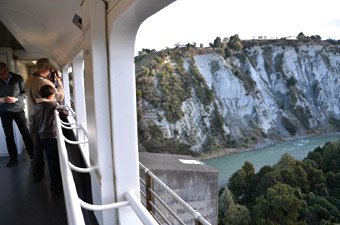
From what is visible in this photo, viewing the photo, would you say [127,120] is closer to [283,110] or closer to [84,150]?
[84,150]

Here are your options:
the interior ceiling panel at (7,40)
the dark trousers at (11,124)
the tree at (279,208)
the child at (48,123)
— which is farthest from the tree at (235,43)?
the child at (48,123)

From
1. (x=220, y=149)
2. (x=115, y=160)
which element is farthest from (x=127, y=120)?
(x=220, y=149)

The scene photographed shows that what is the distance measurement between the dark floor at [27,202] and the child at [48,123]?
23cm

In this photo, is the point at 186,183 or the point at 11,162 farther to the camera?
the point at 186,183

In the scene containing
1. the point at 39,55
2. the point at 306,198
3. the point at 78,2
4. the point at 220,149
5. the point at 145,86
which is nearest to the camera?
the point at 78,2

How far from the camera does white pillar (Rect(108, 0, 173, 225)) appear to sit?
4.19 feet

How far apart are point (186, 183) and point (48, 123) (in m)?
3.42

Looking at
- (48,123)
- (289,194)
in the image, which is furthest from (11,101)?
(289,194)

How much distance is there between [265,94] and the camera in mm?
50969

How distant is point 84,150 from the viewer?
2.69m

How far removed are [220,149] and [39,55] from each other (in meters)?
41.8

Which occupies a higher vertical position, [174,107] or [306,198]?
[174,107]

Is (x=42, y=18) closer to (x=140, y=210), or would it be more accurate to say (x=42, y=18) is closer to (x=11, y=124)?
(x=11, y=124)

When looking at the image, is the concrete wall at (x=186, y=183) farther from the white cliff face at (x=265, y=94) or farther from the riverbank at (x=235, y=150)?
the white cliff face at (x=265, y=94)
